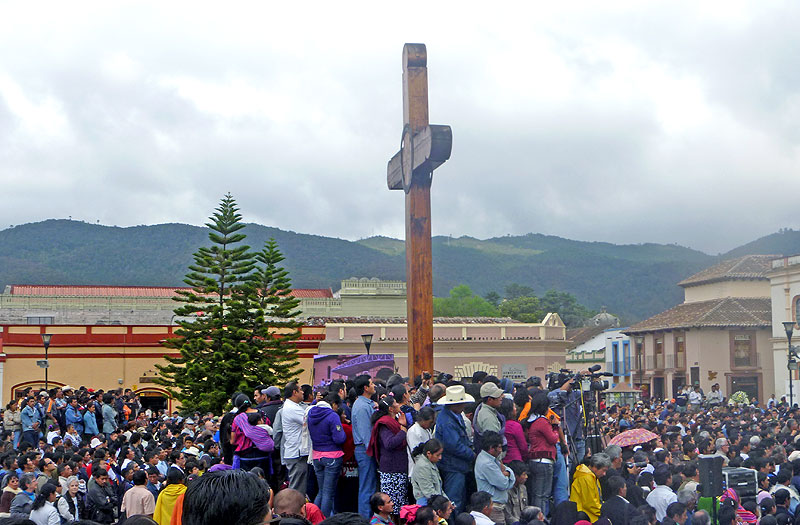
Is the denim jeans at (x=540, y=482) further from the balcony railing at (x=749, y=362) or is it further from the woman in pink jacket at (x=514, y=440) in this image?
the balcony railing at (x=749, y=362)

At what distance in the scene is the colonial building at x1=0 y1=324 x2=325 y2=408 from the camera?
3164 cm

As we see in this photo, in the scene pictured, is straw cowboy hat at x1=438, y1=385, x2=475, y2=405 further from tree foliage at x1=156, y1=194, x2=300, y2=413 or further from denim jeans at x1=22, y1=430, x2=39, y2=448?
tree foliage at x1=156, y1=194, x2=300, y2=413

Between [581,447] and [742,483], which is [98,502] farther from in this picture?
[742,483]

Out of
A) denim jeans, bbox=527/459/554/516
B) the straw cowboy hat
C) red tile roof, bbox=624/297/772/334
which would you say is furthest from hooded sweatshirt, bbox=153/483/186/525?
red tile roof, bbox=624/297/772/334

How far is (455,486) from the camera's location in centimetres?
814

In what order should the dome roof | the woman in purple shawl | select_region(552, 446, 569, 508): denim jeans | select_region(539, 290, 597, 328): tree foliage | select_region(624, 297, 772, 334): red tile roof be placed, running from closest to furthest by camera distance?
the woman in purple shawl → select_region(552, 446, 569, 508): denim jeans → select_region(624, 297, 772, 334): red tile roof → the dome roof → select_region(539, 290, 597, 328): tree foliage

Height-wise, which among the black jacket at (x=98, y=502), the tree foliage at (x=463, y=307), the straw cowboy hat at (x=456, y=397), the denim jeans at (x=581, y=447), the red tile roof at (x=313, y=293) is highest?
the tree foliage at (x=463, y=307)

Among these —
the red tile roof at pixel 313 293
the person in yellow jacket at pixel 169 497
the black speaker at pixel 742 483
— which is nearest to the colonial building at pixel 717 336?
the red tile roof at pixel 313 293

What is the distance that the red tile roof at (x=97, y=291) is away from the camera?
46406 millimetres

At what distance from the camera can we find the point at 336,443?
28.0 feet

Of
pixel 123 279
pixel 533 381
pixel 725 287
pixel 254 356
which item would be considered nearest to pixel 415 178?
pixel 533 381

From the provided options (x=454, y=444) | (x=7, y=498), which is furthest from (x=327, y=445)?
(x=7, y=498)

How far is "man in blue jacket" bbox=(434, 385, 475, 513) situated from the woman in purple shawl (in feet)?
5.57

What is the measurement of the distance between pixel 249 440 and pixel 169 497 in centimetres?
90
